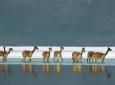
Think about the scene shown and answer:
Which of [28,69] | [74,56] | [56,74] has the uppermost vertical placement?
[74,56]

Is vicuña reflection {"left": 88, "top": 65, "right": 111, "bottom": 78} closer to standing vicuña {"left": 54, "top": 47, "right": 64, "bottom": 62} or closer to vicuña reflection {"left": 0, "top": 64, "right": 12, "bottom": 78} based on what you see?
standing vicuña {"left": 54, "top": 47, "right": 64, "bottom": 62}

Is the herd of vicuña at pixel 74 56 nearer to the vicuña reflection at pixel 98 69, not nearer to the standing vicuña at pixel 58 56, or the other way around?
the standing vicuña at pixel 58 56

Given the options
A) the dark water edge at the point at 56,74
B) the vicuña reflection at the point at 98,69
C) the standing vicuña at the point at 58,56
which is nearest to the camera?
the dark water edge at the point at 56,74

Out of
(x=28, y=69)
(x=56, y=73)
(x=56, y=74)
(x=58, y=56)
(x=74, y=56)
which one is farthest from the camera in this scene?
(x=58, y=56)

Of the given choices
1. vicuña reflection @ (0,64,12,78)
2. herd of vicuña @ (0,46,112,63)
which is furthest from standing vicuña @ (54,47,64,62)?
vicuña reflection @ (0,64,12,78)

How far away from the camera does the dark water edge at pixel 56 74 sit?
1480cm

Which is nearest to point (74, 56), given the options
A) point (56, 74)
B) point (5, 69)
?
point (5, 69)

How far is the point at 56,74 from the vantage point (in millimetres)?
16547

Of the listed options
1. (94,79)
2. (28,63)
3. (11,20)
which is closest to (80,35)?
(11,20)

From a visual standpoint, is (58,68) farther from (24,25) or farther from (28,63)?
(24,25)

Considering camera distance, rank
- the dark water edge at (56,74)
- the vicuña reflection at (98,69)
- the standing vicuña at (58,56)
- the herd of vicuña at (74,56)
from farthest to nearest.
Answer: the standing vicuña at (58,56) → the herd of vicuña at (74,56) → the vicuña reflection at (98,69) → the dark water edge at (56,74)

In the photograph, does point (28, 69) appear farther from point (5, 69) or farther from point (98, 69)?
point (98, 69)

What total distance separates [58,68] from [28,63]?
1.95m

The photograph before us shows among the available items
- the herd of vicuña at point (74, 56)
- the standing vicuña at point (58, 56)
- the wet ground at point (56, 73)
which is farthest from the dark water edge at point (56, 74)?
the standing vicuña at point (58, 56)
